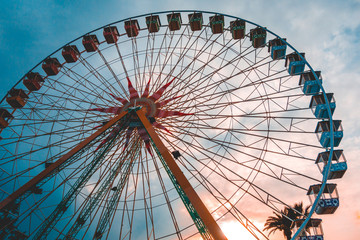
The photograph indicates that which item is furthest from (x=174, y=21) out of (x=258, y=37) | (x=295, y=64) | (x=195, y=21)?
(x=295, y=64)

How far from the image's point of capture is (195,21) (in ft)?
51.9

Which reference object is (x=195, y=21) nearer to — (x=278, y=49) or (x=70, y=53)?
(x=278, y=49)

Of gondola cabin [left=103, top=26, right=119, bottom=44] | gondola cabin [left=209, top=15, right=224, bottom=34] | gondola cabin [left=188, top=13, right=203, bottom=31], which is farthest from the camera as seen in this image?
gondola cabin [left=103, top=26, right=119, bottom=44]

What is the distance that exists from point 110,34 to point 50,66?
4.87m

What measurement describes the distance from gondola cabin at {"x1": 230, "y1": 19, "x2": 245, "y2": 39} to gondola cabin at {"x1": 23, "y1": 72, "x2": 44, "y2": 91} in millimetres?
14232

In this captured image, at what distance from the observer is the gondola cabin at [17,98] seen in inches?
604

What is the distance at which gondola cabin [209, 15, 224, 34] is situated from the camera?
615 inches

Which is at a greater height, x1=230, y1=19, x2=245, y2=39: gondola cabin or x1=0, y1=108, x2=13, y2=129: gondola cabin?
x1=230, y1=19, x2=245, y2=39: gondola cabin

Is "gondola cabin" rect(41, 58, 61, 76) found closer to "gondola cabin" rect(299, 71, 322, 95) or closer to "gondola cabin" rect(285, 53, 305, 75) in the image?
"gondola cabin" rect(285, 53, 305, 75)

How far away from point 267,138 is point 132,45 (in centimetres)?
1090

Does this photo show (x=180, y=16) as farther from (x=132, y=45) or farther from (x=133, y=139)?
(x=133, y=139)

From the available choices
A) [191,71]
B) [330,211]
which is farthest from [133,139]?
[330,211]

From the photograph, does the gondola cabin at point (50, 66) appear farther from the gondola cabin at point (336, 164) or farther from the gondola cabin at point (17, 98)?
the gondola cabin at point (336, 164)

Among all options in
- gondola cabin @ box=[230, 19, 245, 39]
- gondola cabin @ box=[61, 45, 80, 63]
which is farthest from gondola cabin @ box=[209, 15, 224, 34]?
gondola cabin @ box=[61, 45, 80, 63]
